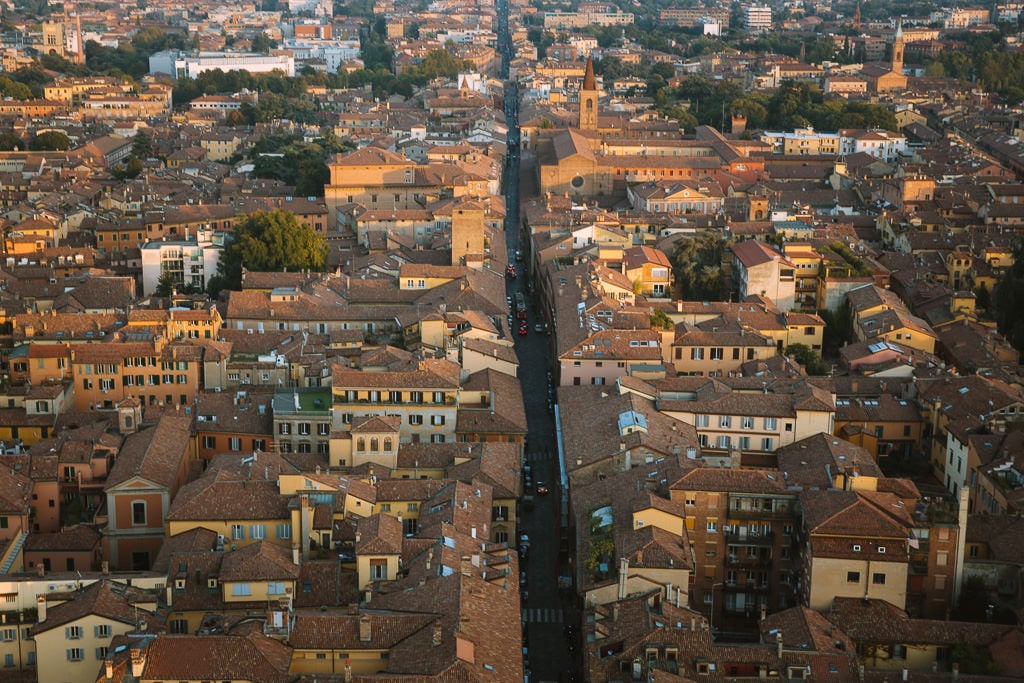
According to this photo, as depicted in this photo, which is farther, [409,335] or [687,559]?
[409,335]

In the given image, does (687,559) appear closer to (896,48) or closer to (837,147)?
(837,147)

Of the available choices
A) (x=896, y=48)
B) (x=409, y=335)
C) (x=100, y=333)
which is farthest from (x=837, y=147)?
(x=100, y=333)

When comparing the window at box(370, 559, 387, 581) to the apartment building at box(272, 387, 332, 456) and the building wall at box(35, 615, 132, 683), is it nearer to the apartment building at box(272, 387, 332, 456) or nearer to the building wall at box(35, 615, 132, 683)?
the building wall at box(35, 615, 132, 683)

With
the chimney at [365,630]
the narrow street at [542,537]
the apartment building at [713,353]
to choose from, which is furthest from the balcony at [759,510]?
the apartment building at [713,353]

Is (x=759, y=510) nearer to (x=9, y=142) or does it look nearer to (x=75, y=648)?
(x=75, y=648)

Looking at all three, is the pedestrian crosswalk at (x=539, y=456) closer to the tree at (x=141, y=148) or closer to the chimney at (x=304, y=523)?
the chimney at (x=304, y=523)

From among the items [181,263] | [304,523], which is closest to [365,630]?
[304,523]
